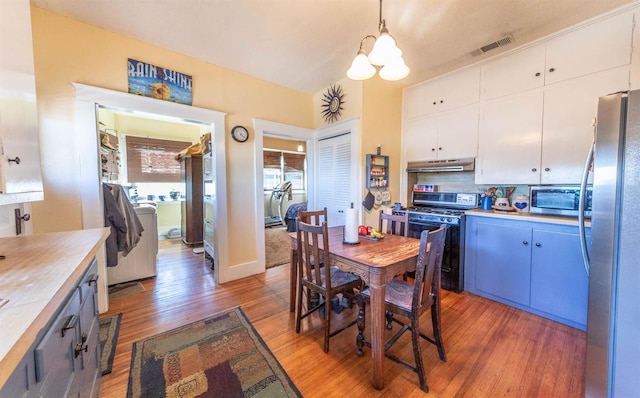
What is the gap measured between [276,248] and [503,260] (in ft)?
11.6

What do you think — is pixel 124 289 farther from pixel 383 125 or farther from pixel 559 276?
pixel 559 276

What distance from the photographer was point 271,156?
699 centimetres

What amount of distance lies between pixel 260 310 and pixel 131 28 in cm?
301

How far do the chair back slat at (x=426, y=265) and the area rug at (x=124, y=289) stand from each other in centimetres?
306

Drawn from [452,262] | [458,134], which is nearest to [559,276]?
[452,262]

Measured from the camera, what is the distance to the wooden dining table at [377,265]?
4.88 ft

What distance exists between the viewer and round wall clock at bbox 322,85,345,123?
11.2 feet

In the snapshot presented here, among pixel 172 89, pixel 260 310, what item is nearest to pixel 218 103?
pixel 172 89

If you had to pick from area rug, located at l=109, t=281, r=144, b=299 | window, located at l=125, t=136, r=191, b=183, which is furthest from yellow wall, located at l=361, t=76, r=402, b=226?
window, located at l=125, t=136, r=191, b=183

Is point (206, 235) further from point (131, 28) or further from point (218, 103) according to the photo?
point (131, 28)

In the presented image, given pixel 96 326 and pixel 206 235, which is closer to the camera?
pixel 96 326

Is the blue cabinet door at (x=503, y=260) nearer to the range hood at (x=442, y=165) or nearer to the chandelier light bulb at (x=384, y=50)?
the range hood at (x=442, y=165)

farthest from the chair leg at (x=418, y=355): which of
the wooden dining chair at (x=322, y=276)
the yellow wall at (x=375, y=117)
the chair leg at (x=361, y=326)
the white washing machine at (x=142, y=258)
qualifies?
the white washing machine at (x=142, y=258)

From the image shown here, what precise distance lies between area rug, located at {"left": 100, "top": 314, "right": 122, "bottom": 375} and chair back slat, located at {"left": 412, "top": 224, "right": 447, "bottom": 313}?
2.12 meters
